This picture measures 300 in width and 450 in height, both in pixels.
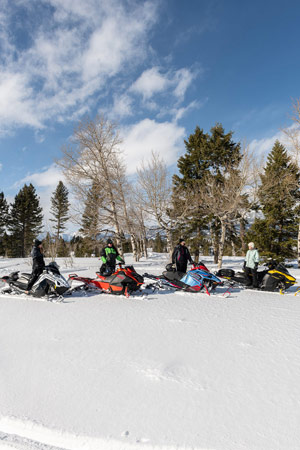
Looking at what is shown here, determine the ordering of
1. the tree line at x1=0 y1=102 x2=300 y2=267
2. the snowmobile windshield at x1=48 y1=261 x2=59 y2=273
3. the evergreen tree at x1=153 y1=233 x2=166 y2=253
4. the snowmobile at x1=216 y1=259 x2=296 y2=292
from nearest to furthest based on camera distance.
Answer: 1. the snowmobile windshield at x1=48 y1=261 x2=59 y2=273
2. the snowmobile at x1=216 y1=259 x2=296 y2=292
3. the tree line at x1=0 y1=102 x2=300 y2=267
4. the evergreen tree at x1=153 y1=233 x2=166 y2=253

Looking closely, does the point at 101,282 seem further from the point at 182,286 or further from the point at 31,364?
the point at 31,364

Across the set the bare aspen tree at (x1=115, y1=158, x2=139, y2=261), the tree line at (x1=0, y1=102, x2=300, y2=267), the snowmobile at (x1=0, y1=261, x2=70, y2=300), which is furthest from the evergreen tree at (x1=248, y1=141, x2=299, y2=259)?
the snowmobile at (x1=0, y1=261, x2=70, y2=300)

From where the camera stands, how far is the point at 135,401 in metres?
2.66

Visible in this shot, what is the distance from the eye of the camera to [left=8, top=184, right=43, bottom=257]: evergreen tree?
38438 millimetres

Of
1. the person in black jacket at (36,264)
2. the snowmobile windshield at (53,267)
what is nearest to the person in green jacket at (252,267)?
the snowmobile windshield at (53,267)

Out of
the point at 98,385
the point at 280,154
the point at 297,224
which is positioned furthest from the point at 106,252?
the point at 280,154

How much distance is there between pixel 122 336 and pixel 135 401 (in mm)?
1725

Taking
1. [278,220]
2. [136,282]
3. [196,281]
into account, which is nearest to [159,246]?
[278,220]

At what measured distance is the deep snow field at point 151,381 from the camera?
2.26 m

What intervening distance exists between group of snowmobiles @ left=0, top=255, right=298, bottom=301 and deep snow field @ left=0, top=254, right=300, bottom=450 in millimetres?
1529

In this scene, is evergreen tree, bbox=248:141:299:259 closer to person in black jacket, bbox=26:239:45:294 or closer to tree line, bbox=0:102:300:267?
tree line, bbox=0:102:300:267

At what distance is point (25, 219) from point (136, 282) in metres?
36.9

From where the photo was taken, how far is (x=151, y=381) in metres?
3.01

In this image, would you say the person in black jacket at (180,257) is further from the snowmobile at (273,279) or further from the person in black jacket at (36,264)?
the person in black jacket at (36,264)
